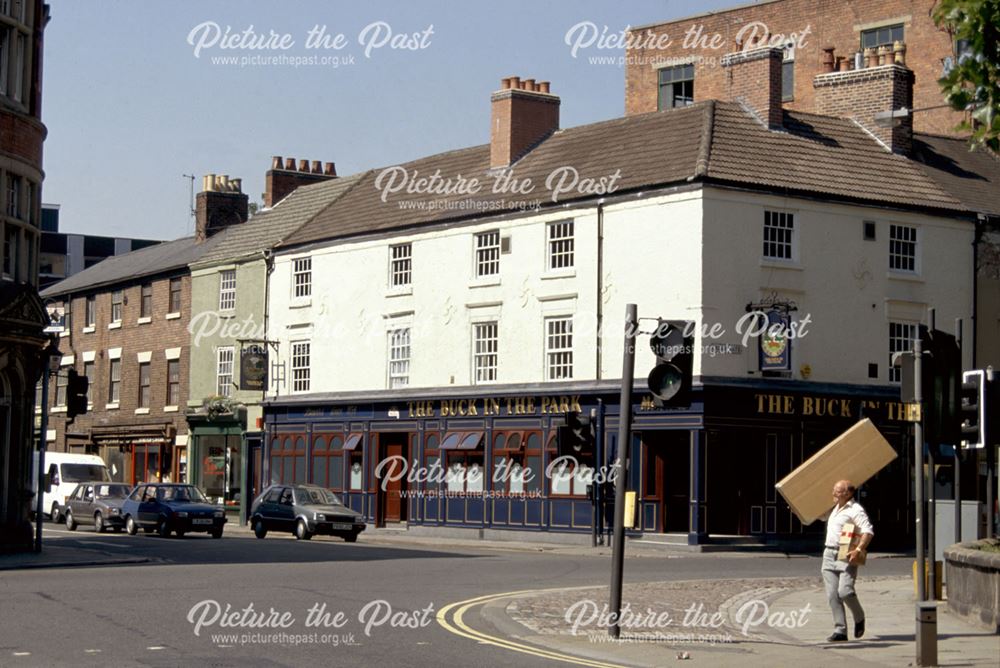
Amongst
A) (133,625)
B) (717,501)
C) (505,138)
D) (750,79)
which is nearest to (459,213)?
(505,138)

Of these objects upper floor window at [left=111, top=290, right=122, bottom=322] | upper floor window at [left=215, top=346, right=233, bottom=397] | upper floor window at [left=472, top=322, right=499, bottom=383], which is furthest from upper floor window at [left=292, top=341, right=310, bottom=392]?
Result: upper floor window at [left=111, top=290, right=122, bottom=322]

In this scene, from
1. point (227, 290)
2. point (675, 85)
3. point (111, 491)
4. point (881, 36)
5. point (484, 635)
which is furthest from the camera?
point (675, 85)

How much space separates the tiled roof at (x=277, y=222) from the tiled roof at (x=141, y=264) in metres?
1.53

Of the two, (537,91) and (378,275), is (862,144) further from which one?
(378,275)

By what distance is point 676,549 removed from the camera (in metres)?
37.9

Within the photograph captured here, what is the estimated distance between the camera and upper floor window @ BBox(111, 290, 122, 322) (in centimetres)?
6091

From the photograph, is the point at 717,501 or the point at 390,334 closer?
the point at 717,501

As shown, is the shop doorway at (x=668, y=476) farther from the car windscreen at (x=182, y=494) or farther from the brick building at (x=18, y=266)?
the brick building at (x=18, y=266)

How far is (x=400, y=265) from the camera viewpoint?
155 feet

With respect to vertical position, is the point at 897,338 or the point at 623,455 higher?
the point at 897,338

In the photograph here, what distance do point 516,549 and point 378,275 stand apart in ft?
40.9

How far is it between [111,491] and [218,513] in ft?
22.8

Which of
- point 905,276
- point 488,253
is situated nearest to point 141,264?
point 488,253

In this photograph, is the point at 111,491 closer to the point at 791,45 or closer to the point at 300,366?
the point at 300,366
